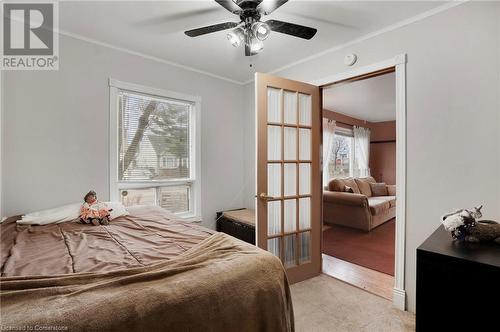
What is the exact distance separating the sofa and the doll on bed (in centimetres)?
394

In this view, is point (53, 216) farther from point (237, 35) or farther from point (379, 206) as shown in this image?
point (379, 206)

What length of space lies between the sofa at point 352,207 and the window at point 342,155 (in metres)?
0.74

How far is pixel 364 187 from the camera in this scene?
18.8ft

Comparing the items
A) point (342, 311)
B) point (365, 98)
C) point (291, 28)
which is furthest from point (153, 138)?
point (365, 98)

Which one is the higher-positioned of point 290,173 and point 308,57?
point 308,57

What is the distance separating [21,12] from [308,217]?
3.36 m

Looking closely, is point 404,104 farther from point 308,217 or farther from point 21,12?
point 21,12

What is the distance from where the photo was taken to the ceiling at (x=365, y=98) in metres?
3.74

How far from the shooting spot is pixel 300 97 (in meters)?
2.69

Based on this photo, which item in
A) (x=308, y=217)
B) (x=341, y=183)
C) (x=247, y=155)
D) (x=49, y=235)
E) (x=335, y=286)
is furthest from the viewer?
(x=341, y=183)

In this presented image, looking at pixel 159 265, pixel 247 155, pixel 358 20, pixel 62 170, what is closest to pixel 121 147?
pixel 62 170

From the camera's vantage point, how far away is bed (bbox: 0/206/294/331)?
→ 862 mm

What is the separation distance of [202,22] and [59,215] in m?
2.15

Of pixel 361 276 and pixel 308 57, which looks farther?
pixel 308 57
